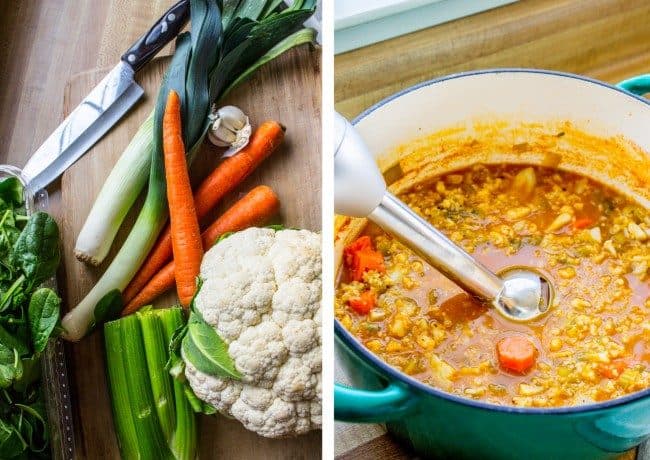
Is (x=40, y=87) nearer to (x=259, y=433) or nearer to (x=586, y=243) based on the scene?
(x=259, y=433)

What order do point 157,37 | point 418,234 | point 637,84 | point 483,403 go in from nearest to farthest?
point 483,403
point 418,234
point 637,84
point 157,37

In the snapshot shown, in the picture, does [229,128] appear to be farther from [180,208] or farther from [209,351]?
[209,351]

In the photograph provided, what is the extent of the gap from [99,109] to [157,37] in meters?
0.11

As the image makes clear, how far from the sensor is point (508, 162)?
2.99 ft

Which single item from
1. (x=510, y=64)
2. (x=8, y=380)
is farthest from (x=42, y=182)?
(x=510, y=64)

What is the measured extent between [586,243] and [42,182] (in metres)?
0.64

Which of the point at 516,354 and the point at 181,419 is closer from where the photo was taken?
the point at 516,354

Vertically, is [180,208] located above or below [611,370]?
above

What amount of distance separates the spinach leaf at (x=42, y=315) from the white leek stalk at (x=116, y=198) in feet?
0.28

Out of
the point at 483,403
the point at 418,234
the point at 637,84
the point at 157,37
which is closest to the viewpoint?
the point at 483,403

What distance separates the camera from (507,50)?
2.81ft

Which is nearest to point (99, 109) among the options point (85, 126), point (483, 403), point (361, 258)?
point (85, 126)

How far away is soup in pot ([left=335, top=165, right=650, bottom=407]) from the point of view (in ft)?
2.45

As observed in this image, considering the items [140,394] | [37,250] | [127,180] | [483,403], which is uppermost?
[127,180]
